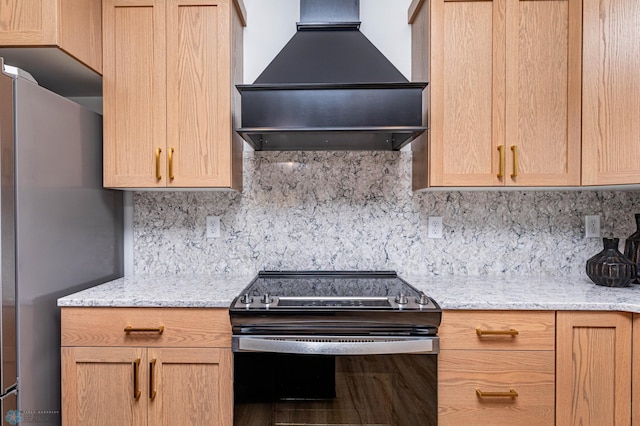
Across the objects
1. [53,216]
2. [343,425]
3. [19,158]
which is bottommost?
[343,425]

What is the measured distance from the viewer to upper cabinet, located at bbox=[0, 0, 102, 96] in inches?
59.9

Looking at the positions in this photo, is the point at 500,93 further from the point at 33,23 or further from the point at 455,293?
the point at 33,23

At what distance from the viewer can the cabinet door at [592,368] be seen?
59.1 inches

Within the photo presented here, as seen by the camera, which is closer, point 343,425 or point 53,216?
point 343,425

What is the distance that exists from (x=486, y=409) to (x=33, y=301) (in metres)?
1.81

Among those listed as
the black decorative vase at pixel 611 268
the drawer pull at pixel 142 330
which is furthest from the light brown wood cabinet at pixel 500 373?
the drawer pull at pixel 142 330

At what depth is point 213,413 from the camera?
1543 millimetres

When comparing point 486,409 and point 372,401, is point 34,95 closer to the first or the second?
point 372,401

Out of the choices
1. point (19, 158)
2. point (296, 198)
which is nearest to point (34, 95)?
point (19, 158)

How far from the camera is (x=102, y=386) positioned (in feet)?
5.08

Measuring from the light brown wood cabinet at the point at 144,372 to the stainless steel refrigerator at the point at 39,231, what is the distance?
93 mm

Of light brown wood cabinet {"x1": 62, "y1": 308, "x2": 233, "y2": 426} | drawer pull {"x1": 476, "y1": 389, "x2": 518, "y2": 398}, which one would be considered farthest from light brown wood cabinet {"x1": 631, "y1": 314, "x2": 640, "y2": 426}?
light brown wood cabinet {"x1": 62, "y1": 308, "x2": 233, "y2": 426}

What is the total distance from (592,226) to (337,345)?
164cm

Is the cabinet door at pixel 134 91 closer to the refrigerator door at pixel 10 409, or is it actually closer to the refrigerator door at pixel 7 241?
the refrigerator door at pixel 7 241
